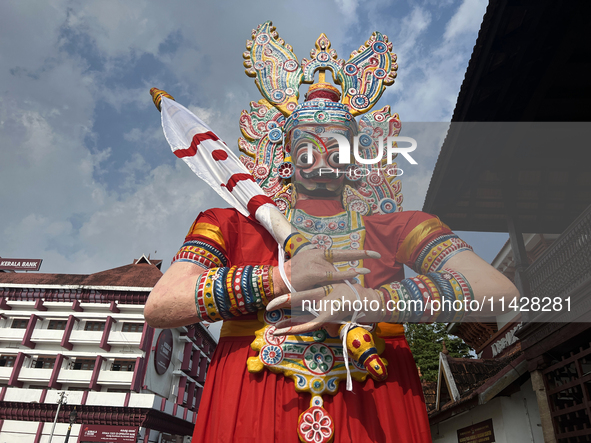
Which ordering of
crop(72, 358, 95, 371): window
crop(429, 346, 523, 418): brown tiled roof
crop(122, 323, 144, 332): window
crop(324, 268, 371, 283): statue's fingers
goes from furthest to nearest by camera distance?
crop(122, 323, 144, 332): window
crop(72, 358, 95, 371): window
crop(429, 346, 523, 418): brown tiled roof
crop(324, 268, 371, 283): statue's fingers

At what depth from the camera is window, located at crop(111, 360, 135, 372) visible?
24500mm

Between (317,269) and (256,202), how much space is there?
76 cm

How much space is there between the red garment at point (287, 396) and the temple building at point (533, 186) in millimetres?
2131

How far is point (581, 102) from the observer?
5734 millimetres

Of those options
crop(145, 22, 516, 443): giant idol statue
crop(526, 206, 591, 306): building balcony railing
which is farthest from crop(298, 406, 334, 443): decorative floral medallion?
crop(526, 206, 591, 306): building balcony railing

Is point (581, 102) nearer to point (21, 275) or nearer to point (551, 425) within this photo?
point (551, 425)

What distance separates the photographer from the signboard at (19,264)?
30.2m

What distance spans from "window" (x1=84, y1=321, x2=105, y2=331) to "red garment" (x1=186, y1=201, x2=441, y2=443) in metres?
26.8

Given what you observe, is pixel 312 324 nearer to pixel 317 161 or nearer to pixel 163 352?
pixel 317 161

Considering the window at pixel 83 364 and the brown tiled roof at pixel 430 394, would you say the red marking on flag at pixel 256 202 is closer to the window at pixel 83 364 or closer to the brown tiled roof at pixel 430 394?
the brown tiled roof at pixel 430 394

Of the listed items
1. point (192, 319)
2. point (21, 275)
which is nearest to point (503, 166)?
point (192, 319)

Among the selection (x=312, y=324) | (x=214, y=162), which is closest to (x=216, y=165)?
(x=214, y=162)

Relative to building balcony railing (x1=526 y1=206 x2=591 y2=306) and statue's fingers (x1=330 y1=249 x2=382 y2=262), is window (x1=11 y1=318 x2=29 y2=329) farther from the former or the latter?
statue's fingers (x1=330 y1=249 x2=382 y2=262)

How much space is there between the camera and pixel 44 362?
25.3 m
